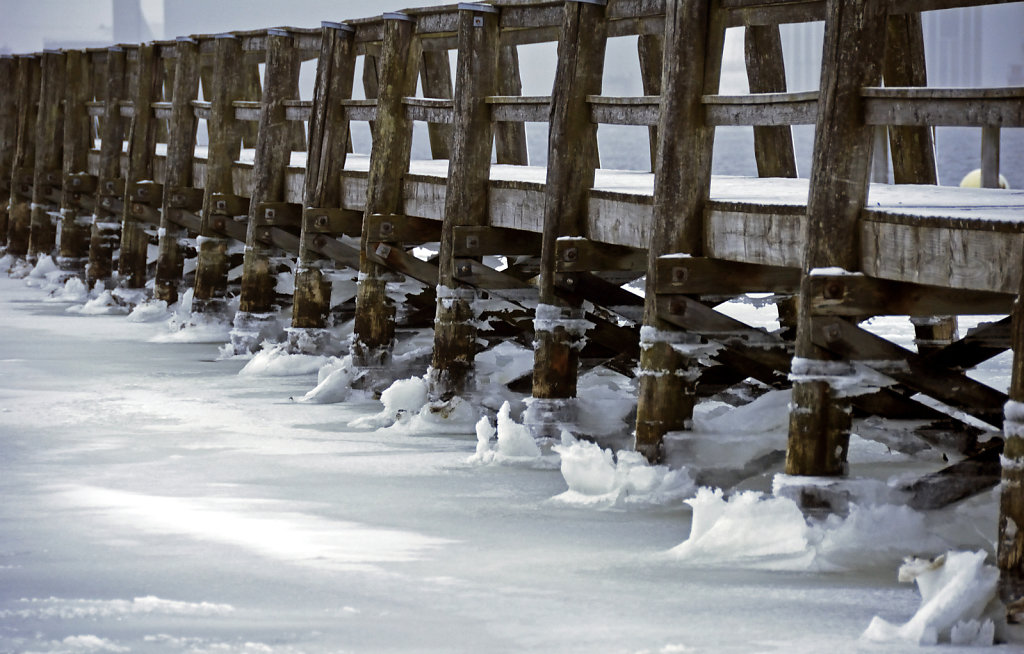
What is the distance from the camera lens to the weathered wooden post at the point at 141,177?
14.7m

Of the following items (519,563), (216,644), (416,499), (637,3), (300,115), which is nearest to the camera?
(216,644)

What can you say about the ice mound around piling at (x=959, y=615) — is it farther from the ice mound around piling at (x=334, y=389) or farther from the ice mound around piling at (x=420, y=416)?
the ice mound around piling at (x=334, y=389)

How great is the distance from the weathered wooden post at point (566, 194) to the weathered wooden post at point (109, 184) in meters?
9.17

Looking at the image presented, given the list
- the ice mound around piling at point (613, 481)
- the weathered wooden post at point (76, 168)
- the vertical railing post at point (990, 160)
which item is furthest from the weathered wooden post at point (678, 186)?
the weathered wooden post at point (76, 168)

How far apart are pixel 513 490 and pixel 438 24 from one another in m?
3.37

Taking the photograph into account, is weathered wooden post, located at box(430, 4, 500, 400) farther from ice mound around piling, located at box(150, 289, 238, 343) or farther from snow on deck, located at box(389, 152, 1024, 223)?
ice mound around piling, located at box(150, 289, 238, 343)

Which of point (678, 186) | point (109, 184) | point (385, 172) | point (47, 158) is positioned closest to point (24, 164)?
point (47, 158)

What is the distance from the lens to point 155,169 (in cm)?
1545

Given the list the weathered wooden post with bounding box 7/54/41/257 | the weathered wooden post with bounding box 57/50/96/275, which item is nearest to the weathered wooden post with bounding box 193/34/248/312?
the weathered wooden post with bounding box 57/50/96/275

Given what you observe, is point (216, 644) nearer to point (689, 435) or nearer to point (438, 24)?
point (689, 435)

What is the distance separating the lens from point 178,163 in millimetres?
13797

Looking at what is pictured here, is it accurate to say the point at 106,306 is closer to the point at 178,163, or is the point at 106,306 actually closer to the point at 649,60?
the point at 178,163

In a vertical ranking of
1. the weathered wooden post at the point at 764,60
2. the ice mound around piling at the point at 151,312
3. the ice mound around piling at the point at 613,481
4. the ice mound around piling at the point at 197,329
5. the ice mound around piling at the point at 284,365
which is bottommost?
the ice mound around piling at the point at 613,481

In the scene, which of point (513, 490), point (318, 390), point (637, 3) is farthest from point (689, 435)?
point (318, 390)
